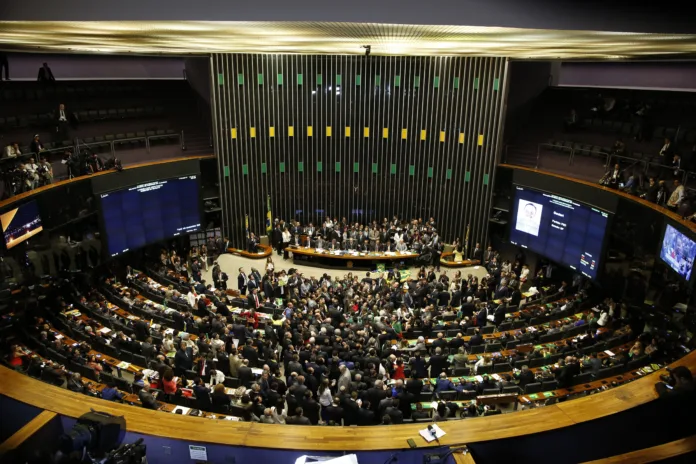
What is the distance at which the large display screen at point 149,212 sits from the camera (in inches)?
593

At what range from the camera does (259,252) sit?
18828 millimetres

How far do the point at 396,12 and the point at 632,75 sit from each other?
668 inches

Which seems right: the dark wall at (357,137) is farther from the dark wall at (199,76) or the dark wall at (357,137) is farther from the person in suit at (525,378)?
the person in suit at (525,378)

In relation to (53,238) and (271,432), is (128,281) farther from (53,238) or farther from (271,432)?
(271,432)

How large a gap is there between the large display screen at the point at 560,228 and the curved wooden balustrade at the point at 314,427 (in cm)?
933

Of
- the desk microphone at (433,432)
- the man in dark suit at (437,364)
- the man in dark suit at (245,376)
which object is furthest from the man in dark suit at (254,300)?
the desk microphone at (433,432)

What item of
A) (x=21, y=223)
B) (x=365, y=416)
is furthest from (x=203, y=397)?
(x=21, y=223)

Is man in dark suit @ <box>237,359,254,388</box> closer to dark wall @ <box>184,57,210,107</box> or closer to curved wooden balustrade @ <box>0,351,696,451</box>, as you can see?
curved wooden balustrade @ <box>0,351,696,451</box>

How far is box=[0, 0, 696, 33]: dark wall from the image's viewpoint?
1915 mm

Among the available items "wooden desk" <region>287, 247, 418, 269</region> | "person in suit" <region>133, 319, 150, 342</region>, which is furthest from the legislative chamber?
"person in suit" <region>133, 319, 150, 342</region>

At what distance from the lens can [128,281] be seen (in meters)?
14.5

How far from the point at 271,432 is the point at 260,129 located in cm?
1554

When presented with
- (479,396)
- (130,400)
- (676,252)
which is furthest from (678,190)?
(130,400)

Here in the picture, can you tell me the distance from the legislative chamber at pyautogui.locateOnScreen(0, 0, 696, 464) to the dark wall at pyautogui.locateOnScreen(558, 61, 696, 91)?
9 centimetres
